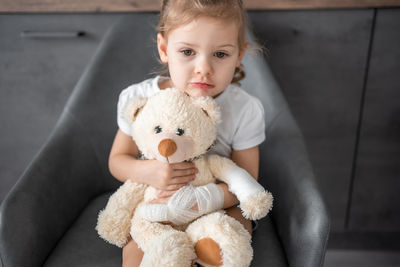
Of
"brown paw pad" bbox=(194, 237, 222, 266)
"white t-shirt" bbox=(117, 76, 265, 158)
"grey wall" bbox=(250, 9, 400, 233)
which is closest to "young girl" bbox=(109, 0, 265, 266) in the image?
"white t-shirt" bbox=(117, 76, 265, 158)

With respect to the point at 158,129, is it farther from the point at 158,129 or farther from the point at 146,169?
the point at 146,169

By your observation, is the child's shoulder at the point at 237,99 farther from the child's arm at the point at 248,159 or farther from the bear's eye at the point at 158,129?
the bear's eye at the point at 158,129

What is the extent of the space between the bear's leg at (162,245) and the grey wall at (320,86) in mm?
720

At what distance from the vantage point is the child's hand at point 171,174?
0.68 m

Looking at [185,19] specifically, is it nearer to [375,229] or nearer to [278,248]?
[278,248]

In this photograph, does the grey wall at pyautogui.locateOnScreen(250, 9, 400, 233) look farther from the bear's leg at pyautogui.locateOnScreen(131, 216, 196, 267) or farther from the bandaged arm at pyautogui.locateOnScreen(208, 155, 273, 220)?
the bear's leg at pyautogui.locateOnScreen(131, 216, 196, 267)

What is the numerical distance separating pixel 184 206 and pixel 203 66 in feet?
0.90

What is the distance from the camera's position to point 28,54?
1.15 meters

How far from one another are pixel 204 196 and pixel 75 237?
0.34m

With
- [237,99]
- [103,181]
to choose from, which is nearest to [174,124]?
[237,99]

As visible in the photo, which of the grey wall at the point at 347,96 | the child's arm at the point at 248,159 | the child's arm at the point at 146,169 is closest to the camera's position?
the child's arm at the point at 146,169

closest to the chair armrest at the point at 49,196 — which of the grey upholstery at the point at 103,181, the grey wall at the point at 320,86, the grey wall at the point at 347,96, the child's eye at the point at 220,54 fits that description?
the grey upholstery at the point at 103,181

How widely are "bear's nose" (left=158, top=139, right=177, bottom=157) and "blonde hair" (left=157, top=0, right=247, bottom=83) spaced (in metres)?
0.24

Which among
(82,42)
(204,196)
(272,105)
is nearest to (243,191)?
(204,196)
